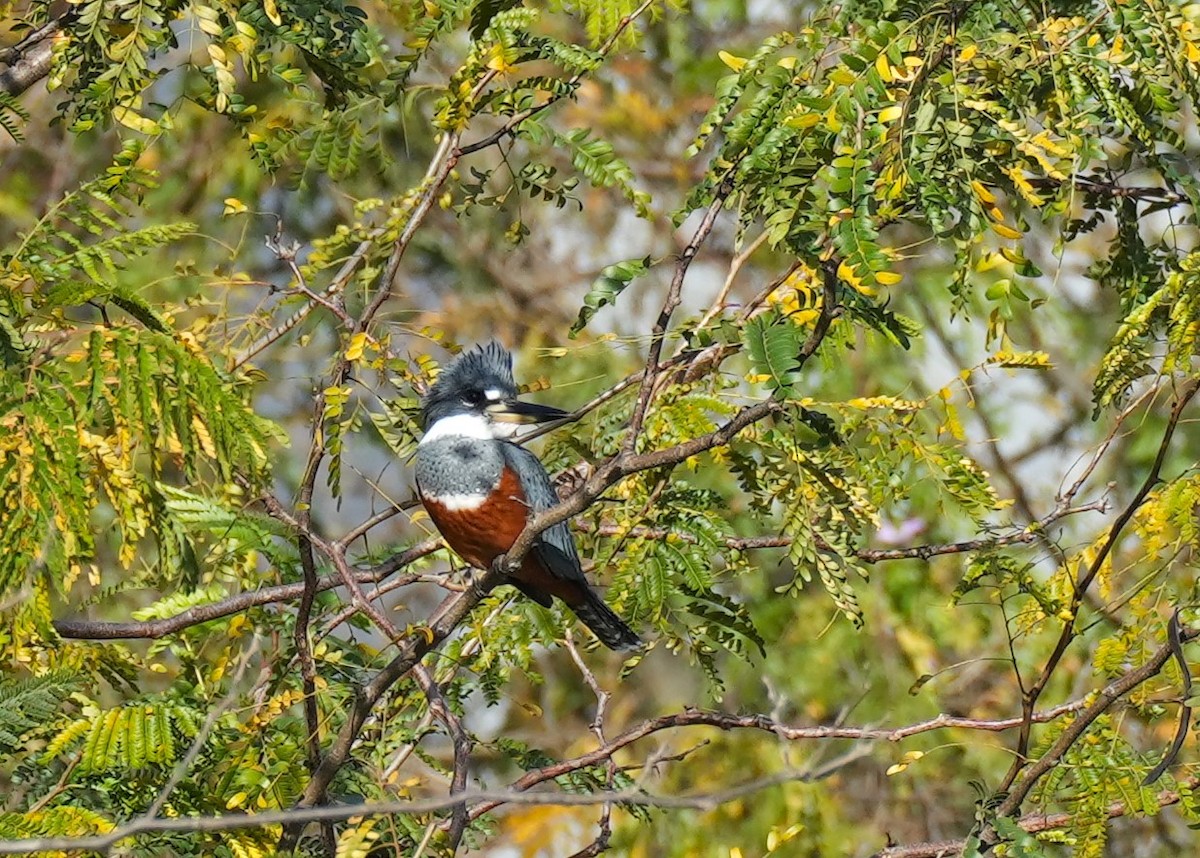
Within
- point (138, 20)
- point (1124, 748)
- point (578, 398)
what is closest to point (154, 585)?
point (138, 20)

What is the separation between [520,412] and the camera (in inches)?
145

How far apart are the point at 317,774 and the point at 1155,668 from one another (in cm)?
130

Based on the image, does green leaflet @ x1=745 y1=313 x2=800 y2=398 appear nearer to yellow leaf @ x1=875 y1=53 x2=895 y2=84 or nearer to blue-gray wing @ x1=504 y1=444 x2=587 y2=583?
yellow leaf @ x1=875 y1=53 x2=895 y2=84

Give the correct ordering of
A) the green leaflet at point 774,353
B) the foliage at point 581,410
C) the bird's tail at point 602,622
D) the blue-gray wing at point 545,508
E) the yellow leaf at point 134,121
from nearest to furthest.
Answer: the green leaflet at point 774,353, the foliage at point 581,410, the yellow leaf at point 134,121, the blue-gray wing at point 545,508, the bird's tail at point 602,622

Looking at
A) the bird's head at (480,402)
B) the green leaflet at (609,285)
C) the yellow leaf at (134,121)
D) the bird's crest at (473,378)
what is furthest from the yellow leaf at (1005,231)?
the bird's crest at (473,378)

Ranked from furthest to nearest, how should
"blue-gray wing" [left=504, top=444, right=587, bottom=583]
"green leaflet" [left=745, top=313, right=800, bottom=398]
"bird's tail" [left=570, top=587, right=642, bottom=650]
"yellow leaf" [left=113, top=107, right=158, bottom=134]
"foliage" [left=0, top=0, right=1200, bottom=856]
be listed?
"bird's tail" [left=570, top=587, right=642, bottom=650] < "blue-gray wing" [left=504, top=444, right=587, bottom=583] < "yellow leaf" [left=113, top=107, right=158, bottom=134] < "foliage" [left=0, top=0, right=1200, bottom=856] < "green leaflet" [left=745, top=313, right=800, bottom=398]

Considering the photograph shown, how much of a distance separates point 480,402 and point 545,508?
60 centimetres

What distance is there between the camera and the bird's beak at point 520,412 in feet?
12.0

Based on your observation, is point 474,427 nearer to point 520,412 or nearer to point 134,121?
point 520,412

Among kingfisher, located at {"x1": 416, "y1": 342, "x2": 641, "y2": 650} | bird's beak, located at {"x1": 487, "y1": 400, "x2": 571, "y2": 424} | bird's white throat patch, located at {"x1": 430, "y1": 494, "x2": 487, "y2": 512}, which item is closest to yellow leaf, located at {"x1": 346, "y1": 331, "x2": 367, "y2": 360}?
kingfisher, located at {"x1": 416, "y1": 342, "x2": 641, "y2": 650}

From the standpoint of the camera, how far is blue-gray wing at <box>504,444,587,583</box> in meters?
3.23

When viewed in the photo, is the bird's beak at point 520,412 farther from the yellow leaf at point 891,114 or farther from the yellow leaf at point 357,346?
the yellow leaf at point 891,114

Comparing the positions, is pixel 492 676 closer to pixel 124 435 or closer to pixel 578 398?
pixel 124 435

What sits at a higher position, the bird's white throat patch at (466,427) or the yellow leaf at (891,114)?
the bird's white throat patch at (466,427)
